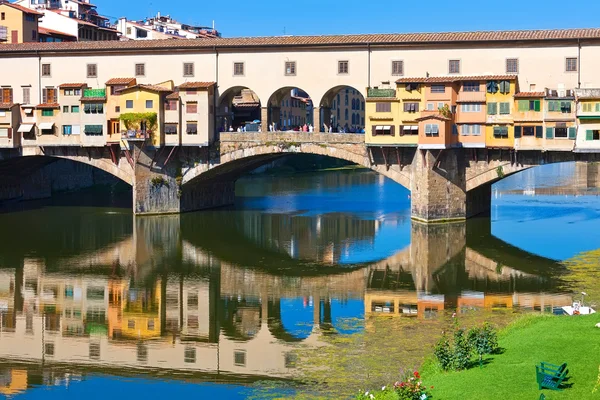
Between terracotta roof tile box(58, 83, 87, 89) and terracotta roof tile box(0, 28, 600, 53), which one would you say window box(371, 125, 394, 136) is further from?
terracotta roof tile box(58, 83, 87, 89)

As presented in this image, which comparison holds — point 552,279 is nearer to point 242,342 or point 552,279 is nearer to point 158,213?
point 242,342

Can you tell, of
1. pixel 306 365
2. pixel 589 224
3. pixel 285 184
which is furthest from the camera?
pixel 285 184

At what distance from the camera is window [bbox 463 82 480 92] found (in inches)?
2074

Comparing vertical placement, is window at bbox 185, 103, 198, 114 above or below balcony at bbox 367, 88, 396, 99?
below

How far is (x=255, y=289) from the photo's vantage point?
38.7 metres

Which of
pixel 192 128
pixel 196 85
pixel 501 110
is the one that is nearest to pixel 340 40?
pixel 196 85

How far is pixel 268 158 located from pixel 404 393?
41.9 metres

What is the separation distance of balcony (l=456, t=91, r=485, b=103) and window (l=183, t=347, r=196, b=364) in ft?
92.4

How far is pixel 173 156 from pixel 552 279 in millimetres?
27313

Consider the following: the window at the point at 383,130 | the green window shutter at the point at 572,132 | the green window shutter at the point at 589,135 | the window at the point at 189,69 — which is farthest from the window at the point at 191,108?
the green window shutter at the point at 589,135

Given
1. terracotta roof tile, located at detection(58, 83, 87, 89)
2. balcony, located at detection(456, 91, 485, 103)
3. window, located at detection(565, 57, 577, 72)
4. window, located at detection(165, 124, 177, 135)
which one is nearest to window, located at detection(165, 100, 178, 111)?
window, located at detection(165, 124, 177, 135)

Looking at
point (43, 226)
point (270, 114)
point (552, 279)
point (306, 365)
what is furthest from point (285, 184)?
point (306, 365)

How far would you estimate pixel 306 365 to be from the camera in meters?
27.0

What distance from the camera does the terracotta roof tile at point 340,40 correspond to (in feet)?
170
